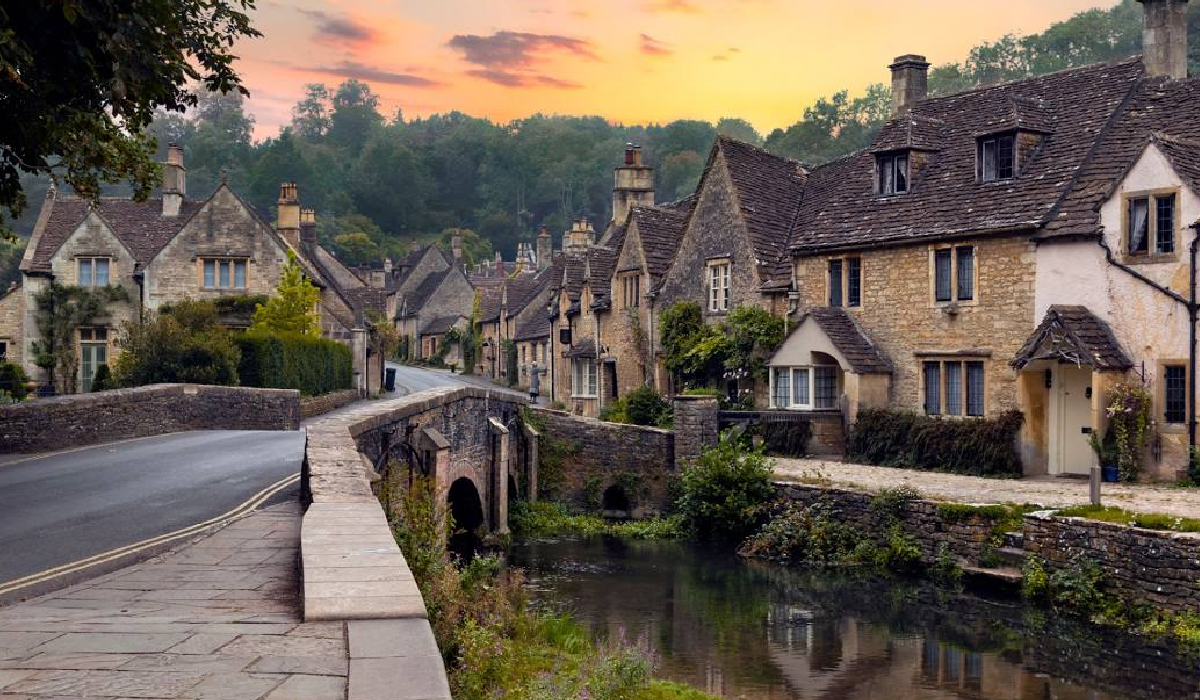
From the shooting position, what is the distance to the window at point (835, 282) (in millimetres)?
34156

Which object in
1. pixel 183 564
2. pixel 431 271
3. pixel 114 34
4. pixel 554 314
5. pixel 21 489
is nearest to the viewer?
pixel 183 564

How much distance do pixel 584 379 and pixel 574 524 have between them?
686 inches

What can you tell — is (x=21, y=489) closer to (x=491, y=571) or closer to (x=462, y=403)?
(x=491, y=571)

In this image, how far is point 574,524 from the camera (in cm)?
3275

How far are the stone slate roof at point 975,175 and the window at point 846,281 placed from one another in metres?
0.55

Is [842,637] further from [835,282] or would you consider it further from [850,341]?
[835,282]

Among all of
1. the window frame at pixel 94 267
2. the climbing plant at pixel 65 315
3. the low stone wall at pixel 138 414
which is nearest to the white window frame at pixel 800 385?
the low stone wall at pixel 138 414

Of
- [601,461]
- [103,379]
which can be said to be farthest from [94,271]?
[601,461]

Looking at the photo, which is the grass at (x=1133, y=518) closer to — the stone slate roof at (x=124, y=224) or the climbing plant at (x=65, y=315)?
the stone slate roof at (x=124, y=224)

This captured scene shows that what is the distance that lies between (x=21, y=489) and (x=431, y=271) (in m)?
83.8

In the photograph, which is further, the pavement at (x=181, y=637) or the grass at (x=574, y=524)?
the grass at (x=574, y=524)

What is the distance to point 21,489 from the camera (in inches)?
687

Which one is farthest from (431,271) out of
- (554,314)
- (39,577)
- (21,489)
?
(39,577)

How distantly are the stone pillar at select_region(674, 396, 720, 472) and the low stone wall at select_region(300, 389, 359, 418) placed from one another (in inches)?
455
